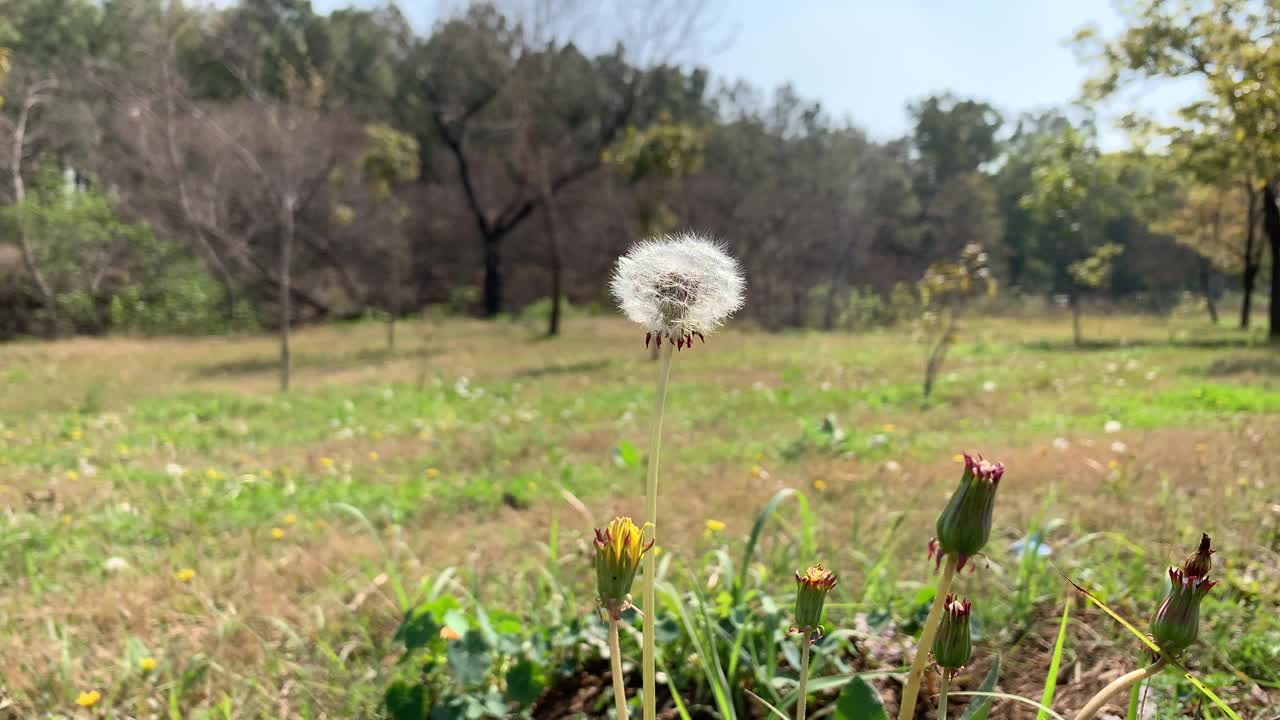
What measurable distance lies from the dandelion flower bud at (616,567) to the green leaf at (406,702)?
37.1 inches

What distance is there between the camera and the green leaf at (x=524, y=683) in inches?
55.8

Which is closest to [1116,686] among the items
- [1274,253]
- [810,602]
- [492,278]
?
[810,602]

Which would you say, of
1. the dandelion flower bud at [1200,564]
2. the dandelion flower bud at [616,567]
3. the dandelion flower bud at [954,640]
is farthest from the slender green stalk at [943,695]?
the dandelion flower bud at [616,567]

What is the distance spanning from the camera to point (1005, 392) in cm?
680

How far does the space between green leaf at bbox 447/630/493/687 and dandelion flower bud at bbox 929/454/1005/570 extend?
3.36 ft

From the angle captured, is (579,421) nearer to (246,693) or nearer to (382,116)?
(246,693)

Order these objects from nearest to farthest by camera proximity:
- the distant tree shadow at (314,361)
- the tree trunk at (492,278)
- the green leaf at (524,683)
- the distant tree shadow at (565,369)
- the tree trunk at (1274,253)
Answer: the green leaf at (524,683), the distant tree shadow at (565,369), the distant tree shadow at (314,361), the tree trunk at (1274,253), the tree trunk at (492,278)

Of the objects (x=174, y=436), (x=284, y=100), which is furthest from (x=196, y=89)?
(x=174, y=436)

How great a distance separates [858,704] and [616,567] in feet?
1.23

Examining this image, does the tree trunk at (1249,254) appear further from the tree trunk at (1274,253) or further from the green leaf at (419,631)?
the green leaf at (419,631)

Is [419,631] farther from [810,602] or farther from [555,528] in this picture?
[810,602]

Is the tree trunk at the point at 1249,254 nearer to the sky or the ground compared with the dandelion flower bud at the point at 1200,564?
nearer to the sky

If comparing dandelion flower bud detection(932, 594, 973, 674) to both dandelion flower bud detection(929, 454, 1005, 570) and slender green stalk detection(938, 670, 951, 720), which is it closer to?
slender green stalk detection(938, 670, 951, 720)

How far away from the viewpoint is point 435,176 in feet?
82.0
